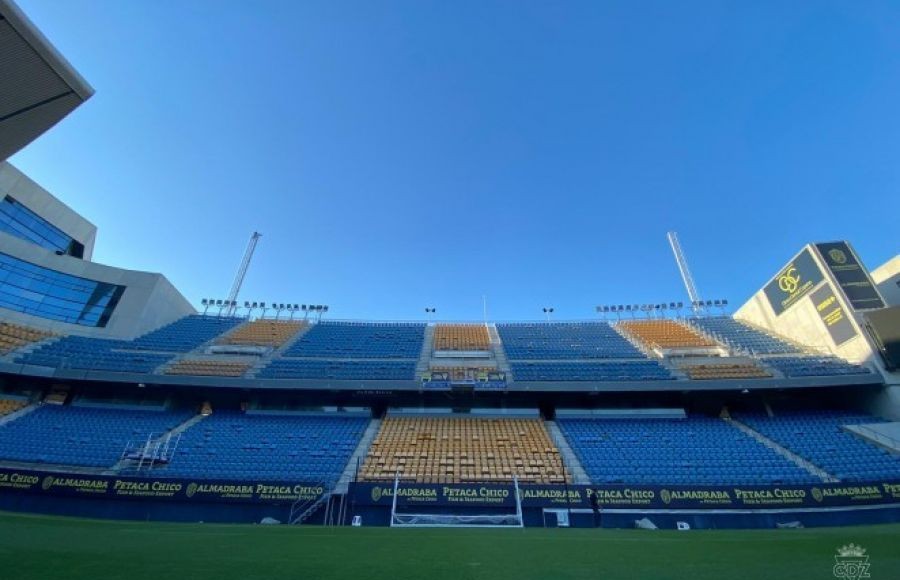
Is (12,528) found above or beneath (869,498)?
beneath

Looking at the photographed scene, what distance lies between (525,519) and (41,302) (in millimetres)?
35998

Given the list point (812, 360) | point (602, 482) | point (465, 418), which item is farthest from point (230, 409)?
point (812, 360)

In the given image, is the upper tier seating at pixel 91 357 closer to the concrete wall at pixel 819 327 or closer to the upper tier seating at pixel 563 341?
the upper tier seating at pixel 563 341

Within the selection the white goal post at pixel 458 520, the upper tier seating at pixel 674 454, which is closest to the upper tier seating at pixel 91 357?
the white goal post at pixel 458 520

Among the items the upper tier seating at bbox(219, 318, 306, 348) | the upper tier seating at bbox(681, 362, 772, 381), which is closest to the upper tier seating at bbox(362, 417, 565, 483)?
the upper tier seating at bbox(681, 362, 772, 381)

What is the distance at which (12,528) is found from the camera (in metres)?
8.92

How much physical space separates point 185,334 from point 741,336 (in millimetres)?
45410

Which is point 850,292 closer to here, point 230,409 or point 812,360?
point 812,360

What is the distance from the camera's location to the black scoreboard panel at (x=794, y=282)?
26.4 m

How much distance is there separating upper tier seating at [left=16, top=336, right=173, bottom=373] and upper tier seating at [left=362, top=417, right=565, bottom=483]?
1646 cm

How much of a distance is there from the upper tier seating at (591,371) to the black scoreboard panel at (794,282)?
1181 centimetres

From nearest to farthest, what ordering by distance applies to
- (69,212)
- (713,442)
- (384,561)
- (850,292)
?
(384,561) < (713,442) < (850,292) < (69,212)

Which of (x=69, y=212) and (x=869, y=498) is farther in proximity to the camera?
(x=69, y=212)

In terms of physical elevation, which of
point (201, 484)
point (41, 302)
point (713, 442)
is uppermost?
point (41, 302)
